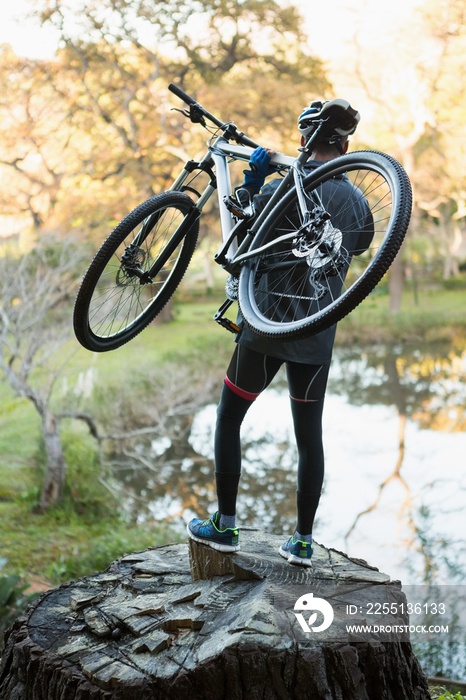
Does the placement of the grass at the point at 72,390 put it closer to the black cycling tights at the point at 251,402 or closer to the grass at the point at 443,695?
the grass at the point at 443,695

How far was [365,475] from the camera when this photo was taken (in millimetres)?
10203

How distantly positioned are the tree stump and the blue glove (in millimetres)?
1473

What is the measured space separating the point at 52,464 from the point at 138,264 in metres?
5.78

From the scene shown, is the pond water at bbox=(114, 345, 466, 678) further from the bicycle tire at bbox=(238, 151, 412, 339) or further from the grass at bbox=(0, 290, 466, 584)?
the bicycle tire at bbox=(238, 151, 412, 339)

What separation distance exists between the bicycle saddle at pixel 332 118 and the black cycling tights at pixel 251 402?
868mm

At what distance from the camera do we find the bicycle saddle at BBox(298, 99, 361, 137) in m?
2.60

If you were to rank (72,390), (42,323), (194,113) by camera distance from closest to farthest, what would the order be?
(194,113) → (72,390) → (42,323)

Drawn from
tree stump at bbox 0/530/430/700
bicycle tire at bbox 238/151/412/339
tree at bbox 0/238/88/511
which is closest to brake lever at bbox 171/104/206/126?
bicycle tire at bbox 238/151/412/339

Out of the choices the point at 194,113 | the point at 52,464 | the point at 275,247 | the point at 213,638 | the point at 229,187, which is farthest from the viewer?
the point at 52,464

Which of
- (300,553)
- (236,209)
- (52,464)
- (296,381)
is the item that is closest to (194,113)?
(236,209)

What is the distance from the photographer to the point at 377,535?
337 inches

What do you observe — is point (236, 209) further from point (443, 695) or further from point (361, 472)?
point (361, 472)

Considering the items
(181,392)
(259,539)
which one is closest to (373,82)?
(181,392)

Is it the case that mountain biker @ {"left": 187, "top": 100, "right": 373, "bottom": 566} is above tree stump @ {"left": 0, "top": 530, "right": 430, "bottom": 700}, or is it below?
above
